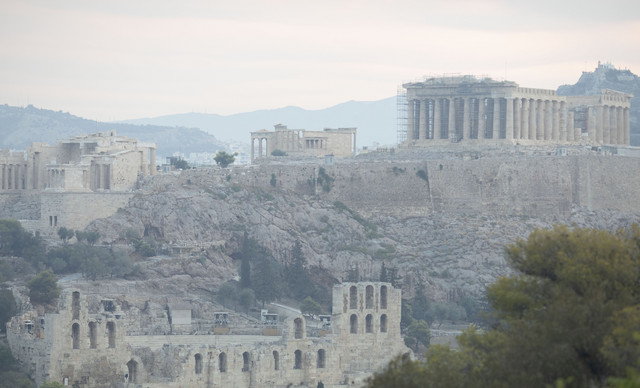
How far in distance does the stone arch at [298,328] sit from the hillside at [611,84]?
3644 inches

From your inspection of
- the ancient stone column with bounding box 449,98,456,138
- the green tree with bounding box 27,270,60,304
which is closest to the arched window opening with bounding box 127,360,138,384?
the green tree with bounding box 27,270,60,304

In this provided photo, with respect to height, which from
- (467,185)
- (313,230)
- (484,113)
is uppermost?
(484,113)

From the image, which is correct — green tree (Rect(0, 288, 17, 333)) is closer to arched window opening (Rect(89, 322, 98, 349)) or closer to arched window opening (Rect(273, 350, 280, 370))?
arched window opening (Rect(89, 322, 98, 349))

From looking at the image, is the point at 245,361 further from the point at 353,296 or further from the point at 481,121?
the point at 481,121

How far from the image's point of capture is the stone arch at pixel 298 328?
232ft

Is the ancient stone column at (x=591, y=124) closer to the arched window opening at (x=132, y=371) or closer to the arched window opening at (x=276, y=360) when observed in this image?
the arched window opening at (x=276, y=360)

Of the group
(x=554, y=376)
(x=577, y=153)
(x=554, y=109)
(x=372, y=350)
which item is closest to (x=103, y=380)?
(x=372, y=350)

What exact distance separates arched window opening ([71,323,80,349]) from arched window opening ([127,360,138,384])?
231 centimetres

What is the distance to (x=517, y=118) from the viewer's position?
4604 inches

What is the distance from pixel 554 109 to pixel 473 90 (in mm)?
7643

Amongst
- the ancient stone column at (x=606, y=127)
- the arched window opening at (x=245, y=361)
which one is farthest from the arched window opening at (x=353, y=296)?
the ancient stone column at (x=606, y=127)

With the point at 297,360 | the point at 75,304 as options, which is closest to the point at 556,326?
the point at 297,360

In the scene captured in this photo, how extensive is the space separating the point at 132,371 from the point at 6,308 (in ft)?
34.8

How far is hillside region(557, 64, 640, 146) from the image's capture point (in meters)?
161
